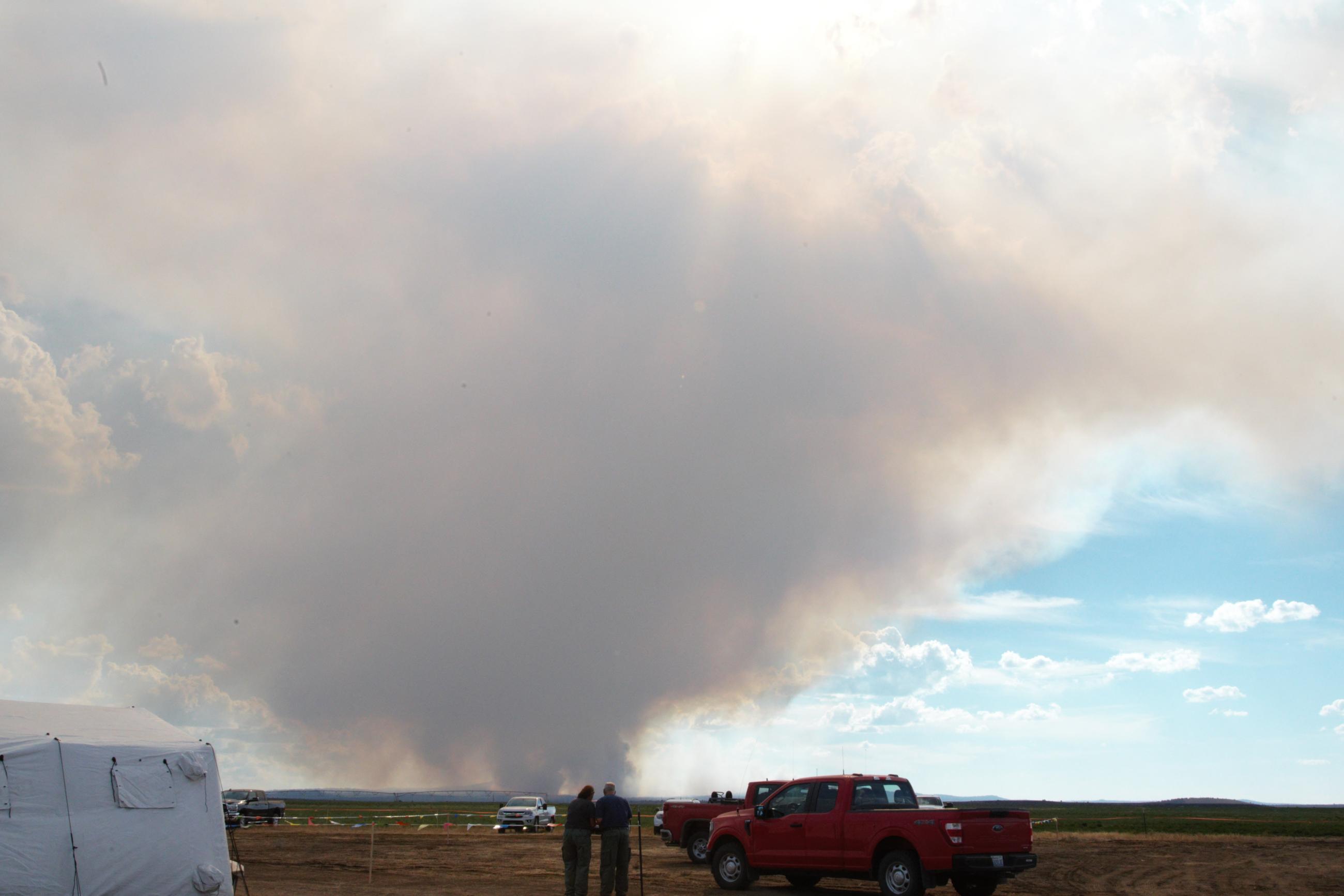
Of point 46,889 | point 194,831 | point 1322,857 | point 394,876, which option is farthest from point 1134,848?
→ point 46,889

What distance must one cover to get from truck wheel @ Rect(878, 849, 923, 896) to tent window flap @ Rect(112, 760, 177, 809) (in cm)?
1191

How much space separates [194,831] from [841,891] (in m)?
11.6

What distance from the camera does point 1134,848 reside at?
1305 inches

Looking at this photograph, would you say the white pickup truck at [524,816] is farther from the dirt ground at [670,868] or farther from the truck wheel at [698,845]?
the truck wheel at [698,845]

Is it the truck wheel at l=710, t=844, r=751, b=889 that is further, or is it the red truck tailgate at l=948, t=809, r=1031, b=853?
the truck wheel at l=710, t=844, r=751, b=889

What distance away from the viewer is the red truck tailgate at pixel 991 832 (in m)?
15.7

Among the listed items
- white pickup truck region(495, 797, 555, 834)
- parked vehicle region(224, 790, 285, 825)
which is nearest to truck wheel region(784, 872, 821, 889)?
white pickup truck region(495, 797, 555, 834)

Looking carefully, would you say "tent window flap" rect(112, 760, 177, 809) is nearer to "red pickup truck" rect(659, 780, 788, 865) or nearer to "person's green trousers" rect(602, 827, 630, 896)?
"person's green trousers" rect(602, 827, 630, 896)

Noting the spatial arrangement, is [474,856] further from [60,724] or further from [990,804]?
[990,804]

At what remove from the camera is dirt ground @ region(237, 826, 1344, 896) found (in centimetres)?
2016

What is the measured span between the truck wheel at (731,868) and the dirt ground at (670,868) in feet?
1.63

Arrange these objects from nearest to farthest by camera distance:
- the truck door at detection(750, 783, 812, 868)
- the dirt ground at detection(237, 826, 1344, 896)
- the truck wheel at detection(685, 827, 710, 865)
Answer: the truck door at detection(750, 783, 812, 868) < the dirt ground at detection(237, 826, 1344, 896) < the truck wheel at detection(685, 827, 710, 865)

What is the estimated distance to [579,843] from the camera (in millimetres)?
Result: 17047

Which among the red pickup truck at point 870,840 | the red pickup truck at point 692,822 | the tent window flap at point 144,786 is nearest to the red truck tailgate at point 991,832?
the red pickup truck at point 870,840
